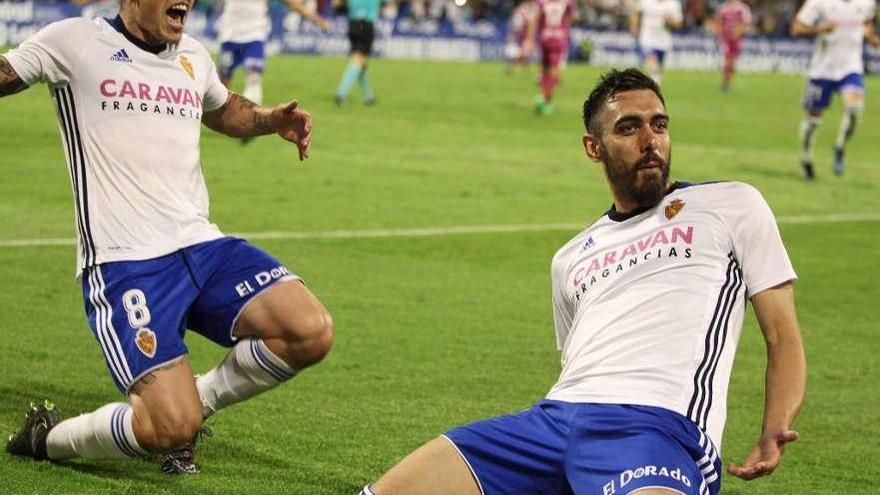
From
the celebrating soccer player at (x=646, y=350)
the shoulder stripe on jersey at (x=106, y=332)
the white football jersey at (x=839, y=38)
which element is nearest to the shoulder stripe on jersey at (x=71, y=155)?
the shoulder stripe on jersey at (x=106, y=332)

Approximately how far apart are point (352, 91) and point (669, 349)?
23.8 meters

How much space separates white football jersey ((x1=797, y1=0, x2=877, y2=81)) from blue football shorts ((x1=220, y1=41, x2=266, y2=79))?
22.1ft

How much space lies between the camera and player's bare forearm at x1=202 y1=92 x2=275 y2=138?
7.46 metres

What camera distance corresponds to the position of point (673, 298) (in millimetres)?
5223

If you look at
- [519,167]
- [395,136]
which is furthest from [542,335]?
[395,136]

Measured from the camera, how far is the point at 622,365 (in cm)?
515

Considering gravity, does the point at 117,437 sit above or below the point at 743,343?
above

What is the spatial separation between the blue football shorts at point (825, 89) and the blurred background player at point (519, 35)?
1709 centimetres

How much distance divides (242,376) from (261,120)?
1.31m

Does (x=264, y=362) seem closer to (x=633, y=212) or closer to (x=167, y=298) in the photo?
(x=167, y=298)

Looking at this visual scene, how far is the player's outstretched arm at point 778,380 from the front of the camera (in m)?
4.69

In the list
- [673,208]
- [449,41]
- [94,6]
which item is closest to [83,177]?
[673,208]

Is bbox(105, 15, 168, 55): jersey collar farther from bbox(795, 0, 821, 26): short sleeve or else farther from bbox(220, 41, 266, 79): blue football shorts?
bbox(795, 0, 821, 26): short sleeve

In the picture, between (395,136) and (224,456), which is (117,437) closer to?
(224,456)
